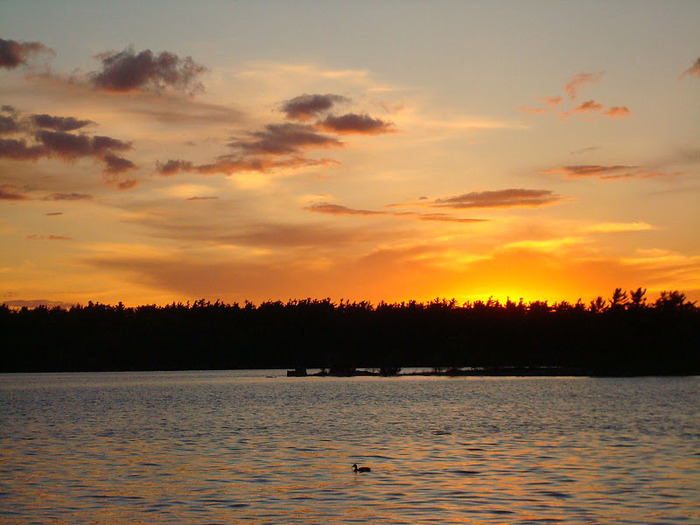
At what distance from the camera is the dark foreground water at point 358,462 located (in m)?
30.2

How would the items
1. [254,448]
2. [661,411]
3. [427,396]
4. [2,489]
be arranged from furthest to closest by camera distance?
[427,396] → [661,411] → [254,448] → [2,489]

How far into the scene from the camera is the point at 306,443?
173ft

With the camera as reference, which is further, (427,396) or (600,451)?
(427,396)

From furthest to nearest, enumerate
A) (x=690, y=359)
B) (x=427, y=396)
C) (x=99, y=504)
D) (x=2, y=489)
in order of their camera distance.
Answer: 1. (x=690, y=359)
2. (x=427, y=396)
3. (x=2, y=489)
4. (x=99, y=504)

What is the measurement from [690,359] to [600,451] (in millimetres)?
137572

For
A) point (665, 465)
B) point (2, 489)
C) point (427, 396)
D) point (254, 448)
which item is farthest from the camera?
point (427, 396)

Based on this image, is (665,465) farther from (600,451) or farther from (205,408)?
(205,408)

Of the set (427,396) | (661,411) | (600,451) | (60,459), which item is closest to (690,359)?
(427,396)

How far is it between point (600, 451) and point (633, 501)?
599 inches

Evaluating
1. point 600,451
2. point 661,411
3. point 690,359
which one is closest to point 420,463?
point 600,451

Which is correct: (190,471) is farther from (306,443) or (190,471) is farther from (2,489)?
(306,443)

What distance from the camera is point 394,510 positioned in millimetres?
30156

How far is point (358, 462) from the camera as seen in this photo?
4322 centimetres

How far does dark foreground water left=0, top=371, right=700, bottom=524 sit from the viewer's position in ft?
99.0
